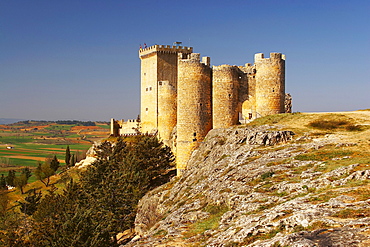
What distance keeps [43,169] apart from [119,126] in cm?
1920

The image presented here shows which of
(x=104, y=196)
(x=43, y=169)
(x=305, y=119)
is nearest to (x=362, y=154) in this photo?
(x=305, y=119)

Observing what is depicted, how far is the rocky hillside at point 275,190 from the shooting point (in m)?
11.1

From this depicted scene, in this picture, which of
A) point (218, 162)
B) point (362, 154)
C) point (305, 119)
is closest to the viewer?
point (362, 154)

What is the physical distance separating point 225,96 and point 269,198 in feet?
62.2

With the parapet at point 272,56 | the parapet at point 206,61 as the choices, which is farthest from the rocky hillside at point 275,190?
the parapet at point 206,61

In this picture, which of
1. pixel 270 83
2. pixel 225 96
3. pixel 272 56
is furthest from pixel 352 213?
pixel 272 56

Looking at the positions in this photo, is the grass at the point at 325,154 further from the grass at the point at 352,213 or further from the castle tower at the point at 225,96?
the castle tower at the point at 225,96

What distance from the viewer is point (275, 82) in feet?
107

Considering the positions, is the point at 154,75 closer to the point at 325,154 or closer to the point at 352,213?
the point at 325,154

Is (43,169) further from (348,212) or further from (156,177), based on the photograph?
(348,212)

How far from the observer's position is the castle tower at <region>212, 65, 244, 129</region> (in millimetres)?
33000

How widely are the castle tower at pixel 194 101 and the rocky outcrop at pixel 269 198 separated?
6596 mm

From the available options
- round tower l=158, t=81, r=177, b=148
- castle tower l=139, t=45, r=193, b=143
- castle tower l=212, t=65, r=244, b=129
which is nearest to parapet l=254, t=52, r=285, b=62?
castle tower l=212, t=65, r=244, b=129

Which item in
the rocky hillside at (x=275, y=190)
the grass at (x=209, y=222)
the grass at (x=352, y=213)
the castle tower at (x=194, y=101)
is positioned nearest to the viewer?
the grass at (x=352, y=213)
